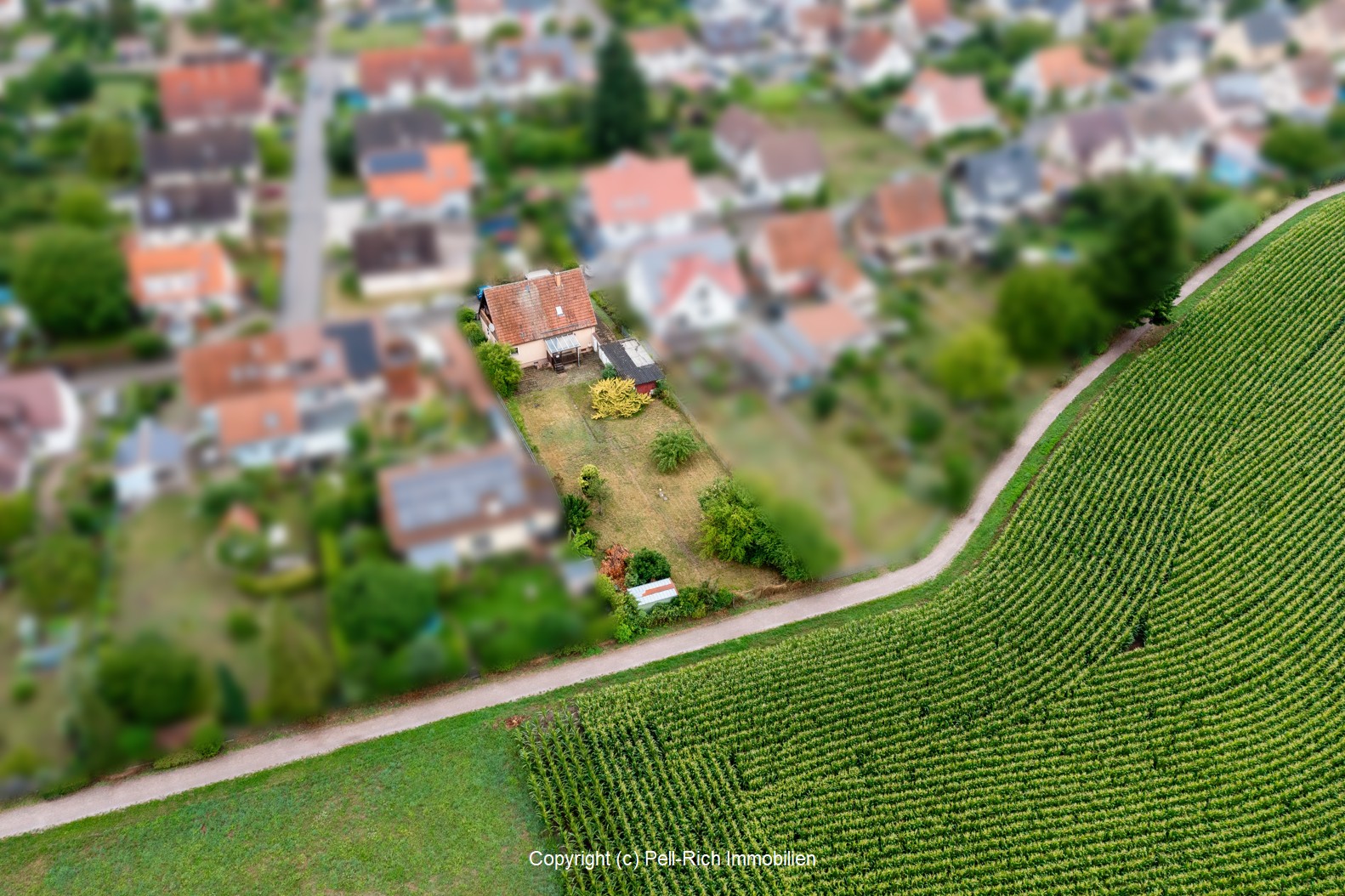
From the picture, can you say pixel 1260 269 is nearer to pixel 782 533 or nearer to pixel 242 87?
pixel 782 533

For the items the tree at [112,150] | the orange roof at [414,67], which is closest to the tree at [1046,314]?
the orange roof at [414,67]

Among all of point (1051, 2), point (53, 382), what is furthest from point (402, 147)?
point (1051, 2)

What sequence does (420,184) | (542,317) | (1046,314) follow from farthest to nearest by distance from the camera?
(542,317), (420,184), (1046,314)

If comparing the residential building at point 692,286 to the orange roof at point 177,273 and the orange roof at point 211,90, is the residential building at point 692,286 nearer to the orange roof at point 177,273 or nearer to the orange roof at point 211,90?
the orange roof at point 177,273

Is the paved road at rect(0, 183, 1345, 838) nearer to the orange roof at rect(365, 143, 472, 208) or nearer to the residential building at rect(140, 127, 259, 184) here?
the orange roof at rect(365, 143, 472, 208)

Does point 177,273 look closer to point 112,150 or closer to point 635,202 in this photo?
point 112,150

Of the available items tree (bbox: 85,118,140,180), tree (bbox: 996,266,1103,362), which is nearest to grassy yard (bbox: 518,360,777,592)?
tree (bbox: 85,118,140,180)

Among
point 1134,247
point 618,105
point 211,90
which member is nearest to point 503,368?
point 618,105

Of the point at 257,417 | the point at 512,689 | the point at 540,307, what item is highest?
the point at 257,417
